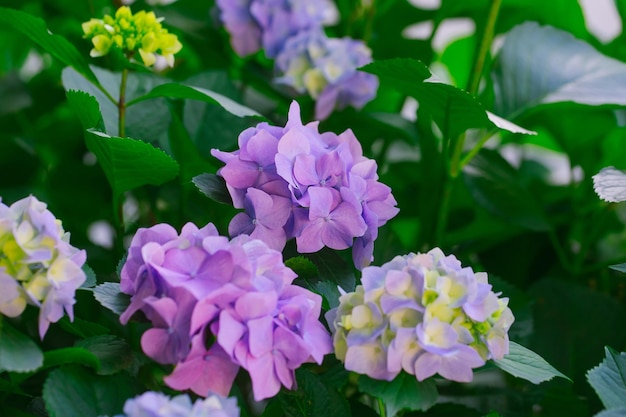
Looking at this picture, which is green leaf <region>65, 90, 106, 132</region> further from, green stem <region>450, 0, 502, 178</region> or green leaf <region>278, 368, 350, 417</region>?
green stem <region>450, 0, 502, 178</region>

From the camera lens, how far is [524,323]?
665 millimetres

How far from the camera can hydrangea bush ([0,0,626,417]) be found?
442 mm

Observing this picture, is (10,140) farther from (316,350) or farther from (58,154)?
(316,350)

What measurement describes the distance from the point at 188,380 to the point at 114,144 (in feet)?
0.59

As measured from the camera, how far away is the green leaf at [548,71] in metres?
0.76

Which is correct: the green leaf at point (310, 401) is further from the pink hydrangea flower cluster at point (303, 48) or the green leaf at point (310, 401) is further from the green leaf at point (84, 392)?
the pink hydrangea flower cluster at point (303, 48)

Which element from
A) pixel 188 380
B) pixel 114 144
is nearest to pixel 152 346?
pixel 188 380

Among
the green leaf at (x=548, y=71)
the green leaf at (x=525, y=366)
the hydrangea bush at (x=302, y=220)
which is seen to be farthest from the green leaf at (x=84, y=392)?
the green leaf at (x=548, y=71)

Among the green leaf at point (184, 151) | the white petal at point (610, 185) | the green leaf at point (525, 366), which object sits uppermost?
the white petal at point (610, 185)

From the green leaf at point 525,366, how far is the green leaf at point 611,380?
0.08ft

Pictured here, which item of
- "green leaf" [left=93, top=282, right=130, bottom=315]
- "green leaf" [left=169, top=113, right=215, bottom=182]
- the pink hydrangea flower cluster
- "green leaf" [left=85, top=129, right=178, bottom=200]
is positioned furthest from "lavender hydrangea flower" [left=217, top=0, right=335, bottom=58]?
"green leaf" [left=93, top=282, right=130, bottom=315]

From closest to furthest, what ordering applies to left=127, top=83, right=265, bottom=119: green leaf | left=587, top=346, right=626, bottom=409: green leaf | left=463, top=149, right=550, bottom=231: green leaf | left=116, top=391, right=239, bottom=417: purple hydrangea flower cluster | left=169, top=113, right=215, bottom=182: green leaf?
left=116, top=391, right=239, bottom=417: purple hydrangea flower cluster → left=587, top=346, right=626, bottom=409: green leaf → left=127, top=83, right=265, bottom=119: green leaf → left=169, top=113, right=215, bottom=182: green leaf → left=463, top=149, right=550, bottom=231: green leaf

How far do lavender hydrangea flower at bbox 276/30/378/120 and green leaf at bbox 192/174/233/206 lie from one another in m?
0.27

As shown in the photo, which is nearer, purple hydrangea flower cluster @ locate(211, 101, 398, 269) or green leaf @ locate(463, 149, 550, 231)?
purple hydrangea flower cluster @ locate(211, 101, 398, 269)
